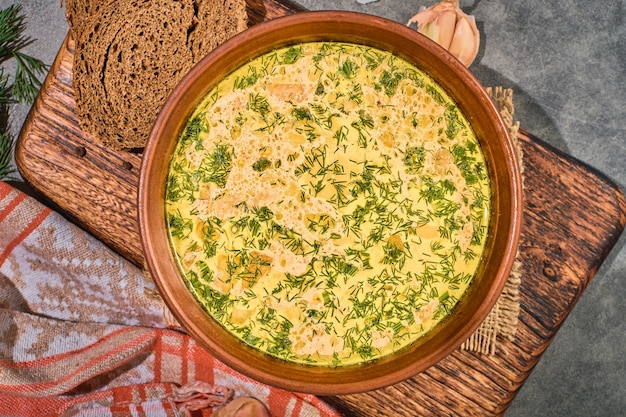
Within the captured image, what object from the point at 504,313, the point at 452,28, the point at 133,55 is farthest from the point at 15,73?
the point at 504,313

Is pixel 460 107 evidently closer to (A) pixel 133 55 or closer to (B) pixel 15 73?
(A) pixel 133 55

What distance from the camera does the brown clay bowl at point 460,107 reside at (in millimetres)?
1709

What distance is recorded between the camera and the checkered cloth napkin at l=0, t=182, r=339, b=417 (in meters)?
2.29

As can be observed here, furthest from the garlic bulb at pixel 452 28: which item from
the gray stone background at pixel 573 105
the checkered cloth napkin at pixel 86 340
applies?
the checkered cloth napkin at pixel 86 340

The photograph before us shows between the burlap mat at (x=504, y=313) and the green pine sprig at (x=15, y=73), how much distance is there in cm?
208

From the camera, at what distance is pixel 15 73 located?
2760 mm

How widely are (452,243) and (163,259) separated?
35.6 inches

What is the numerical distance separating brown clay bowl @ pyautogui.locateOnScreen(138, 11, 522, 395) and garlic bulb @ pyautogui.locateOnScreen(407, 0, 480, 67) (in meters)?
0.61

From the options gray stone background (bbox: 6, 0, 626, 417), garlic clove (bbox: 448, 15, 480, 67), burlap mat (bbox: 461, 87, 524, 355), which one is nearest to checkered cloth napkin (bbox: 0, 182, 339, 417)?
burlap mat (bbox: 461, 87, 524, 355)

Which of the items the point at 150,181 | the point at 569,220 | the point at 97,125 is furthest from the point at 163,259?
the point at 569,220

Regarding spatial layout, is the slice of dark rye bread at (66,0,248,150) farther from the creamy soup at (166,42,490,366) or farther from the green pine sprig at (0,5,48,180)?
the green pine sprig at (0,5,48,180)

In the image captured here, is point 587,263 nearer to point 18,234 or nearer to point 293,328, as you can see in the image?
point 293,328

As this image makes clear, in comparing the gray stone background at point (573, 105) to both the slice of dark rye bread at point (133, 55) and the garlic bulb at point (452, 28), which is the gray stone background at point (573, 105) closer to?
the garlic bulb at point (452, 28)

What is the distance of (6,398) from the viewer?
2.30 meters
